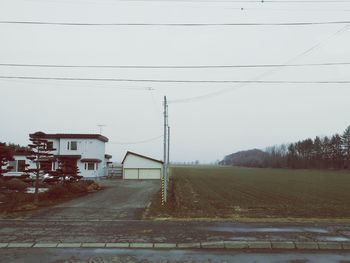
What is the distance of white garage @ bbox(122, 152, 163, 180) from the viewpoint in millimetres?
56062

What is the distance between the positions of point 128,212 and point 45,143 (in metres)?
7.11

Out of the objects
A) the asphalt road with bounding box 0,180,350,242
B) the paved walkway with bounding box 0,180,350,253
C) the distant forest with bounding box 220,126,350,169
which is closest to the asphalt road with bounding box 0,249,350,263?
the paved walkway with bounding box 0,180,350,253

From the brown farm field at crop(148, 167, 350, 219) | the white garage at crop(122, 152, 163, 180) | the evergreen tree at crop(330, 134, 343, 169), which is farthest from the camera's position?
the evergreen tree at crop(330, 134, 343, 169)

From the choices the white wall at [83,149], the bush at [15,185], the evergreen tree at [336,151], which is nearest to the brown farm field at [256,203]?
the bush at [15,185]

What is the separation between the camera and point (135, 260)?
8117 mm

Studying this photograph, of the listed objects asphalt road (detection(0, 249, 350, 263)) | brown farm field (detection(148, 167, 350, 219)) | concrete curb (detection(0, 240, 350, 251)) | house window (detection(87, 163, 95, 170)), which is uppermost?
house window (detection(87, 163, 95, 170))

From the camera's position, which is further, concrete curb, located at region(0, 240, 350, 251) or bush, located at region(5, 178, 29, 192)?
bush, located at region(5, 178, 29, 192)

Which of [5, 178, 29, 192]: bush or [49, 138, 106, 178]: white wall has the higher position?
[49, 138, 106, 178]: white wall

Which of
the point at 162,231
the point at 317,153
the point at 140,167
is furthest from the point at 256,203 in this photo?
the point at 317,153

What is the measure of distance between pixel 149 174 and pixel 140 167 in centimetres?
166

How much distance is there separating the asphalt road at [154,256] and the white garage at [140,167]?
47.2 m

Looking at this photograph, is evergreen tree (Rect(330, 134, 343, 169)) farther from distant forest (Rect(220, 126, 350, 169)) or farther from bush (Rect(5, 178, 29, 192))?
bush (Rect(5, 178, 29, 192))

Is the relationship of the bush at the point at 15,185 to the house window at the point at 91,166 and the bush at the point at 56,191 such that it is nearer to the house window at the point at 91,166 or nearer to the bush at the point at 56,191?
the bush at the point at 56,191

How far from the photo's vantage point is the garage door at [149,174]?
5606 cm
